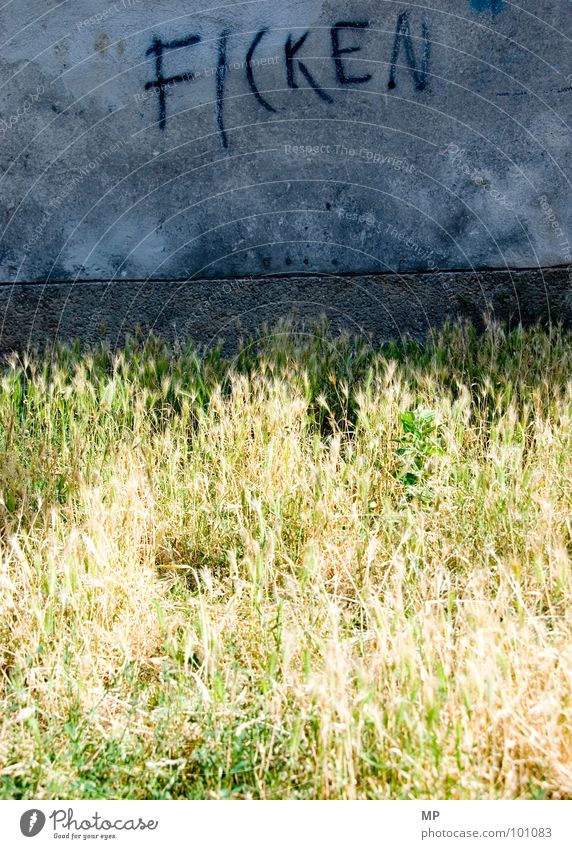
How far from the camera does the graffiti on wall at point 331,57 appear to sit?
4434 mm

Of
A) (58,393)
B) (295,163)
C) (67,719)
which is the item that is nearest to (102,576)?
(67,719)

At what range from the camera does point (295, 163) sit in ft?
15.0

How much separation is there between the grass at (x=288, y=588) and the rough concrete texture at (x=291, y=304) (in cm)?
87

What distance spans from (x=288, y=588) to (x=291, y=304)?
256 centimetres

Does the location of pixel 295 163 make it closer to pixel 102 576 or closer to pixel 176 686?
pixel 102 576

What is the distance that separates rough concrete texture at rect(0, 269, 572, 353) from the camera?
455 centimetres

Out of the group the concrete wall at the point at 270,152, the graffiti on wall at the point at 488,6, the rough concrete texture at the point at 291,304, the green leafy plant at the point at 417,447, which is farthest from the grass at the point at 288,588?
the graffiti on wall at the point at 488,6

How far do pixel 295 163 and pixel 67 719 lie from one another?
133 inches
